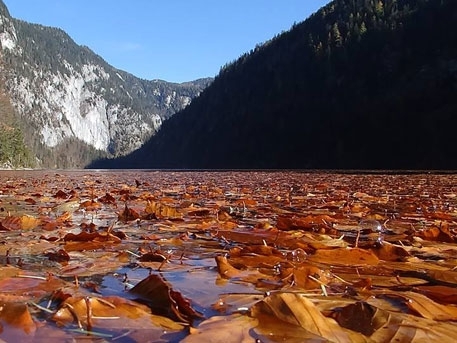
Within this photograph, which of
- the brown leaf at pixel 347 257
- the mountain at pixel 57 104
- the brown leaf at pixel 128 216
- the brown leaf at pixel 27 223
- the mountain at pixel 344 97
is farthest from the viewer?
the mountain at pixel 57 104

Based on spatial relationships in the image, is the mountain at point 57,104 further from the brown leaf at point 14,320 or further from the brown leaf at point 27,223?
the brown leaf at point 14,320

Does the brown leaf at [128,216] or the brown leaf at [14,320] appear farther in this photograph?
the brown leaf at [128,216]

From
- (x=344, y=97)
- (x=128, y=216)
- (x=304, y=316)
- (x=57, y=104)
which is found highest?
(x=57, y=104)

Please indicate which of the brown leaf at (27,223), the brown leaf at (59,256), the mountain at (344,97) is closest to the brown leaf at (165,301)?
the brown leaf at (59,256)

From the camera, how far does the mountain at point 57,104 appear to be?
5561 inches

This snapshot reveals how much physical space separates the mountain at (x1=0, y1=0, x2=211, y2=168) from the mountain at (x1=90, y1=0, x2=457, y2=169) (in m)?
62.1

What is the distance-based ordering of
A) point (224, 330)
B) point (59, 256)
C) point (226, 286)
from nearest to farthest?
point (224, 330), point (226, 286), point (59, 256)

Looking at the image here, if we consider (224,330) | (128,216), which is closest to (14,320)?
(224,330)

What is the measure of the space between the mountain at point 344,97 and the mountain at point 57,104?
62099 millimetres

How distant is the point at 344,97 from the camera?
230ft

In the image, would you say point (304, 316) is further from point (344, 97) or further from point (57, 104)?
point (57, 104)

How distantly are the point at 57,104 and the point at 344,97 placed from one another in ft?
389

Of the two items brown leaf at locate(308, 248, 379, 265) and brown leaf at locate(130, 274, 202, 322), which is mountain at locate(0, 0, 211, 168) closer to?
brown leaf at locate(308, 248, 379, 265)

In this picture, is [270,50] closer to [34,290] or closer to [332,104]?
[332,104]
